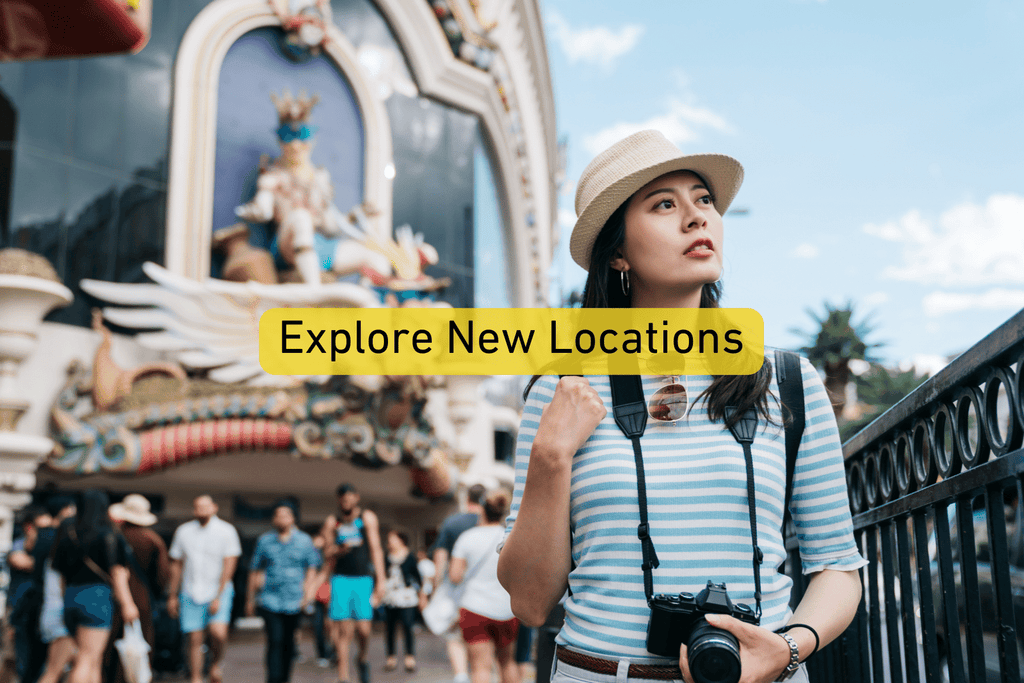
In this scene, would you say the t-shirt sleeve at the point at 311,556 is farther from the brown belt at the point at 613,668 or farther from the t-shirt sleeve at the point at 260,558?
the brown belt at the point at 613,668

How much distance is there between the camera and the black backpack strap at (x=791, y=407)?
65.6 inches

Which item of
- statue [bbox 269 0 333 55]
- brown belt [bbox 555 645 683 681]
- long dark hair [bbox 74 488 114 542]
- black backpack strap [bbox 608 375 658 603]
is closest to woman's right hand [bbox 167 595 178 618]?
long dark hair [bbox 74 488 114 542]

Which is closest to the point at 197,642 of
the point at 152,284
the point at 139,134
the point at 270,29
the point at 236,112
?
the point at 152,284

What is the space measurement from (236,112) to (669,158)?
14.8m

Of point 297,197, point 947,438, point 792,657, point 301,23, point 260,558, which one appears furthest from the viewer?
point 301,23

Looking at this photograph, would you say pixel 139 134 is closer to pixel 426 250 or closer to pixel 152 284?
pixel 152 284

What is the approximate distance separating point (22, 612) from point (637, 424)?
822 cm

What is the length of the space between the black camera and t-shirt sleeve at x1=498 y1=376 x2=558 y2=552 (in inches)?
16.3

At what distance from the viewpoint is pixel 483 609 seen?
6.45 metres

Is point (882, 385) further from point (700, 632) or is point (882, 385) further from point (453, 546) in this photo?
point (700, 632)

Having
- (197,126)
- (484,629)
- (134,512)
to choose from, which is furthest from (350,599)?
(197,126)

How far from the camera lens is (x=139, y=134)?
1338 cm

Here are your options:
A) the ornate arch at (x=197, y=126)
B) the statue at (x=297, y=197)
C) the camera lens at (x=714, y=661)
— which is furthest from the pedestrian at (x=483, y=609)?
the ornate arch at (x=197, y=126)

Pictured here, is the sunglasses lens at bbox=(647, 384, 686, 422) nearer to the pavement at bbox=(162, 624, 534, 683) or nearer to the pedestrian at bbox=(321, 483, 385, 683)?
the pedestrian at bbox=(321, 483, 385, 683)
